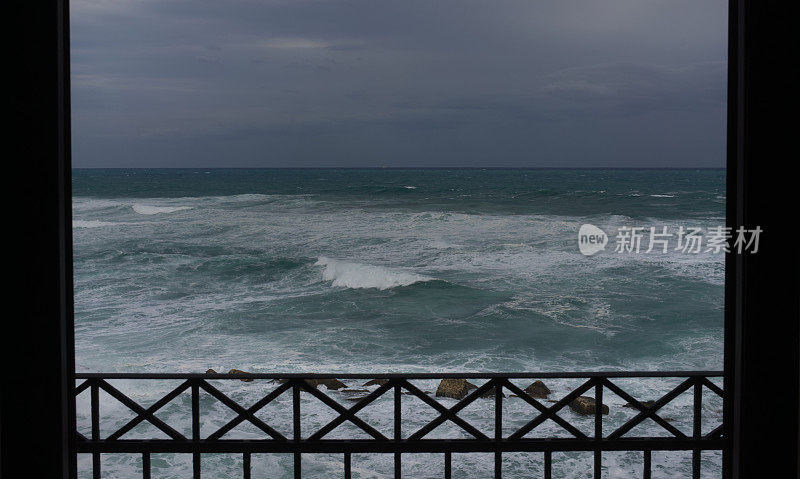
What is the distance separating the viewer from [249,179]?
42.2 metres

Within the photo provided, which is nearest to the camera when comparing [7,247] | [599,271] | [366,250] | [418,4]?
[7,247]

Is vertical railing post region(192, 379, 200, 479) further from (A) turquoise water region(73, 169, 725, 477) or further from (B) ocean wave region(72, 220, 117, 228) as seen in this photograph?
(B) ocean wave region(72, 220, 117, 228)

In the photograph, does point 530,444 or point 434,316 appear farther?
point 434,316

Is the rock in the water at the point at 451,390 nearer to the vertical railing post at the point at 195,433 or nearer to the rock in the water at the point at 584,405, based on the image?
the rock in the water at the point at 584,405

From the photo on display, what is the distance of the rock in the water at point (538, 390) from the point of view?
24.2 feet

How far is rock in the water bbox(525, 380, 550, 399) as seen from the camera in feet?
24.2

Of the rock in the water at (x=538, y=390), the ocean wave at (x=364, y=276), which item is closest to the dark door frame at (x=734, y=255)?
the rock in the water at (x=538, y=390)

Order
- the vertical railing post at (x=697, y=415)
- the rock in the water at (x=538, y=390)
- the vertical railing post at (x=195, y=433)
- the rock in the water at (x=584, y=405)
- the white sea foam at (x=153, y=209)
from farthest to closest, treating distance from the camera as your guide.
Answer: the white sea foam at (x=153, y=209) < the rock in the water at (x=538, y=390) < the rock in the water at (x=584, y=405) < the vertical railing post at (x=697, y=415) < the vertical railing post at (x=195, y=433)

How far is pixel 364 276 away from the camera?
53.5 ft

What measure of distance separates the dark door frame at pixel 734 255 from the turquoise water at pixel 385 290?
4628 millimetres

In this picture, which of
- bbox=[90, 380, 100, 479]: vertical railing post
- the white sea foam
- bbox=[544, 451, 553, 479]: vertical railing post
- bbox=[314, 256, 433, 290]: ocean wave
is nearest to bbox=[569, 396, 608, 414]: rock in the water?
bbox=[544, 451, 553, 479]: vertical railing post

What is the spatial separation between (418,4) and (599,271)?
22291mm

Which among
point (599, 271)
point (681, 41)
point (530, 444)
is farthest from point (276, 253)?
point (681, 41)

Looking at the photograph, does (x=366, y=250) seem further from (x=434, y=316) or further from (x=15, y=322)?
Result: (x=15, y=322)
